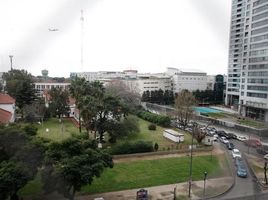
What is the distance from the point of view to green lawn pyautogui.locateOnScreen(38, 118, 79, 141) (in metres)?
15.8

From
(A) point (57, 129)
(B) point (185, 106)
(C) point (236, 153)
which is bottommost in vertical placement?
(C) point (236, 153)

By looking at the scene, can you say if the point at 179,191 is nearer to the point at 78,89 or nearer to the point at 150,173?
the point at 150,173

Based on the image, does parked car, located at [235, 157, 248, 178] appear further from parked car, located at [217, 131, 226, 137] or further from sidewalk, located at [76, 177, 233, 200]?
parked car, located at [217, 131, 226, 137]

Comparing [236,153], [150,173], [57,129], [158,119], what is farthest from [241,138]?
[57,129]

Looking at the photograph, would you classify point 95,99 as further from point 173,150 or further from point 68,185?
point 68,185

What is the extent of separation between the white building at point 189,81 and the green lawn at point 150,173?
25831 mm

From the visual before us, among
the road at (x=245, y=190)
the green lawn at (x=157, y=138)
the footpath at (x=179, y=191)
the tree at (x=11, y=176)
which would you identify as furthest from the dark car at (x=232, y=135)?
the tree at (x=11, y=176)

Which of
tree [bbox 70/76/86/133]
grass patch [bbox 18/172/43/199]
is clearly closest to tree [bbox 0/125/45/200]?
grass patch [bbox 18/172/43/199]

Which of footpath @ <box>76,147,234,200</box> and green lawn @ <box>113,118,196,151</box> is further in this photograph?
green lawn @ <box>113,118,196,151</box>

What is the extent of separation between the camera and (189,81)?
127 ft

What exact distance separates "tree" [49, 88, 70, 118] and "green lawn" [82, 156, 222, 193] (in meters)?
10.4

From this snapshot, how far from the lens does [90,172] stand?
24.2 ft

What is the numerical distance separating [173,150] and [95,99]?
14.8 feet

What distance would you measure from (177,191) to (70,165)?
386 cm
